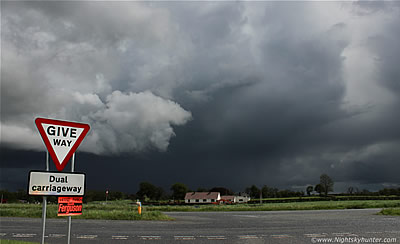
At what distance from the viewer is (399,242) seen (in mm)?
10594

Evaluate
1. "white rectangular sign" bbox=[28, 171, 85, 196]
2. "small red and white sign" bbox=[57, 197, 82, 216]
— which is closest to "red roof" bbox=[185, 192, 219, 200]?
"small red and white sign" bbox=[57, 197, 82, 216]

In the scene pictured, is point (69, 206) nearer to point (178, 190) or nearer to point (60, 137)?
point (60, 137)

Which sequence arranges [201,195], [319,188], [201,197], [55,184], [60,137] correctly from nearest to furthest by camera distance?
[55,184] → [60,137] → [319,188] → [201,197] → [201,195]

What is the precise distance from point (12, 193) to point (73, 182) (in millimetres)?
103708

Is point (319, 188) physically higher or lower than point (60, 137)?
lower

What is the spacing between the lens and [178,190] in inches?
5738

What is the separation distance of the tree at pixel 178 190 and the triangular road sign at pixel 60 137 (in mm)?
142582

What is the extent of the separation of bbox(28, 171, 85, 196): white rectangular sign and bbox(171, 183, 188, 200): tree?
14245 centimetres

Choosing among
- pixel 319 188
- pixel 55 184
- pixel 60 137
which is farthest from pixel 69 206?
pixel 319 188

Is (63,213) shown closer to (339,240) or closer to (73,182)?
(73,182)

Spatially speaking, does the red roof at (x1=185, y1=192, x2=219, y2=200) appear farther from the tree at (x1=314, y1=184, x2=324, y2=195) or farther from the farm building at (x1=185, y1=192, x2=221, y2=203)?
the tree at (x1=314, y1=184, x2=324, y2=195)

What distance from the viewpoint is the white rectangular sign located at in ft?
18.9

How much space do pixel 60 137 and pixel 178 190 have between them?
143 m

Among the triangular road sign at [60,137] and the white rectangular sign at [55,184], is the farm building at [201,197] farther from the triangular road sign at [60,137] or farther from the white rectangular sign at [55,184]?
the triangular road sign at [60,137]
